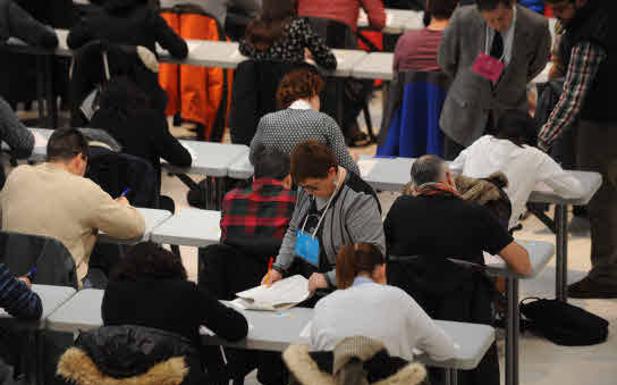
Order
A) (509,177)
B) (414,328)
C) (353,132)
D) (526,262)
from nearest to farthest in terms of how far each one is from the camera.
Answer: (414,328)
(526,262)
(509,177)
(353,132)

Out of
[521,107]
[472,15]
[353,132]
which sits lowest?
[353,132]

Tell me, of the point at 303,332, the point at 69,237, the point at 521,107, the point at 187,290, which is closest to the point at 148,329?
the point at 187,290

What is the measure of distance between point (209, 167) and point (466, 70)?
55.6 inches

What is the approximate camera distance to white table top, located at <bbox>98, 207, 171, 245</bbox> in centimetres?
605

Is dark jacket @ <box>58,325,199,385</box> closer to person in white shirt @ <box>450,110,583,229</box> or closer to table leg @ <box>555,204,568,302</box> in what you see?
person in white shirt @ <box>450,110,583,229</box>

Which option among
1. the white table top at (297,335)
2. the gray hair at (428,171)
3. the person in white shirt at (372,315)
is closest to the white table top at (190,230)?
the white table top at (297,335)

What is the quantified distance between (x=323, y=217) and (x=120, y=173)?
133cm

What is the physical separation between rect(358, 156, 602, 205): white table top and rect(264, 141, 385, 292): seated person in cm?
113

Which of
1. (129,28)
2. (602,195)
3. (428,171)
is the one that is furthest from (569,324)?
(129,28)

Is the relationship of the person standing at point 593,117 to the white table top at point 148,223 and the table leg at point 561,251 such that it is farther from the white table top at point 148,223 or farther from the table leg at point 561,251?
the white table top at point 148,223

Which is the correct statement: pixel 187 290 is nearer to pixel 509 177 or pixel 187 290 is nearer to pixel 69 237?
pixel 69 237

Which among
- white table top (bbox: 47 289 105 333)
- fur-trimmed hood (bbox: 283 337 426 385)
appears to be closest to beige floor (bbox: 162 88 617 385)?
white table top (bbox: 47 289 105 333)

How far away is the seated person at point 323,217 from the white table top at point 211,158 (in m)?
1.47

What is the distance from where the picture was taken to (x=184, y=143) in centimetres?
756
